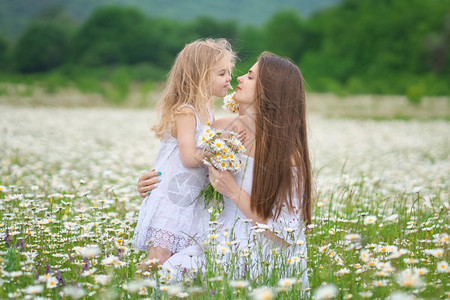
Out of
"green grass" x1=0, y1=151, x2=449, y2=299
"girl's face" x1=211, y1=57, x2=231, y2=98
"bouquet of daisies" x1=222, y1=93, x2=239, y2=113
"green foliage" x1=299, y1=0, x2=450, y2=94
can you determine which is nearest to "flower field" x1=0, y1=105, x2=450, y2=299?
"green grass" x1=0, y1=151, x2=449, y2=299

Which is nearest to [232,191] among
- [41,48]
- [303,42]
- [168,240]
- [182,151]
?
[182,151]

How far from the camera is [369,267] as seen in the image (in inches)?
107

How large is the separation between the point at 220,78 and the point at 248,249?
4.43 feet

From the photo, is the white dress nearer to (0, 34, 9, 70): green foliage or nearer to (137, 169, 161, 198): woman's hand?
(137, 169, 161, 198): woman's hand

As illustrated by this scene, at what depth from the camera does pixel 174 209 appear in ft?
10.9

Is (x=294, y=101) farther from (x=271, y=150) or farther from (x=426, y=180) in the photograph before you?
(x=426, y=180)

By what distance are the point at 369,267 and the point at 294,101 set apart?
1.24 meters

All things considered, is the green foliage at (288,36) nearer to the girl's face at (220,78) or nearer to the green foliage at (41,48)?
the green foliage at (41,48)

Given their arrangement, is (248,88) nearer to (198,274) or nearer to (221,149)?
(221,149)

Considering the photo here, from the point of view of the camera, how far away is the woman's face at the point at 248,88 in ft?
11.2

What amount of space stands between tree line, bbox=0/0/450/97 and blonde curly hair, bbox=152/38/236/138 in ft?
106

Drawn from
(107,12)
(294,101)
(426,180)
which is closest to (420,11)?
(107,12)

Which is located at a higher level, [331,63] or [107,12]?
[107,12]

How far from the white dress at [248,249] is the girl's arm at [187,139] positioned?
0.34 metres
